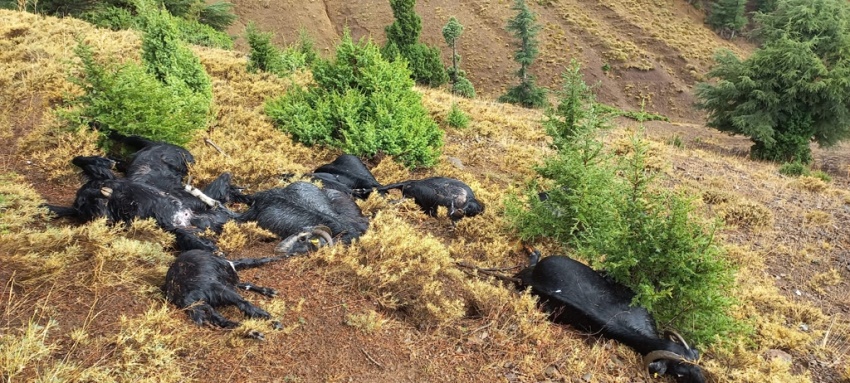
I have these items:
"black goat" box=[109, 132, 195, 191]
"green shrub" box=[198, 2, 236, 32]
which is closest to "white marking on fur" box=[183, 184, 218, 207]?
"black goat" box=[109, 132, 195, 191]

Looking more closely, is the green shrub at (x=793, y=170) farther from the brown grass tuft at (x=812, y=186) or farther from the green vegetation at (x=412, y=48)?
the green vegetation at (x=412, y=48)

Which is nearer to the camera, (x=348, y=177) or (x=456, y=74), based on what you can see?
(x=348, y=177)

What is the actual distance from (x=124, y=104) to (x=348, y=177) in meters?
2.83

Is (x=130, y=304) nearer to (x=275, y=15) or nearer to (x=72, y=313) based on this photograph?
(x=72, y=313)

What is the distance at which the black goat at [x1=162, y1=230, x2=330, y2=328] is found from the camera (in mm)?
3027

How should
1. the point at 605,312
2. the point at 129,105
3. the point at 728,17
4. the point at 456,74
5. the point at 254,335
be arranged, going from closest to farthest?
the point at 254,335
the point at 605,312
the point at 129,105
the point at 456,74
the point at 728,17

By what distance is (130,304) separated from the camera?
3.01 metres

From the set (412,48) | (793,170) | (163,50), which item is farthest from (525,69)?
(163,50)

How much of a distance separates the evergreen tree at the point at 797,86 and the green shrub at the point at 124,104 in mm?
18993

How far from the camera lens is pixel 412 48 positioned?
85.3 ft

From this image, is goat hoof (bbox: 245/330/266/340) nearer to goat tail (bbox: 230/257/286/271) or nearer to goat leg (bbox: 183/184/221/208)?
goat tail (bbox: 230/257/286/271)

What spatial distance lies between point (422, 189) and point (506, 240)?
133 cm

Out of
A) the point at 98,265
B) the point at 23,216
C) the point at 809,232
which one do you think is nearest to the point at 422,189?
the point at 98,265

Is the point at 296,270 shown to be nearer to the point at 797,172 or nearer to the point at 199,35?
the point at 199,35
